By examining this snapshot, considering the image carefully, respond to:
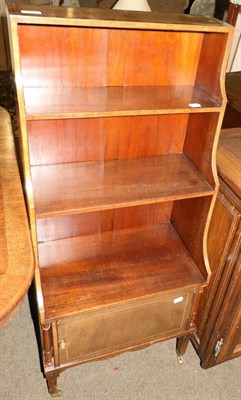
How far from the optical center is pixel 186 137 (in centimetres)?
151

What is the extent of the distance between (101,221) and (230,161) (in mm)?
654

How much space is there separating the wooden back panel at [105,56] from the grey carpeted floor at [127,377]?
1412 millimetres

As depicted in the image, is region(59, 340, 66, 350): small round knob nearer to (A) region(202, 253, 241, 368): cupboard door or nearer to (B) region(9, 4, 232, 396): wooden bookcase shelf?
(B) region(9, 4, 232, 396): wooden bookcase shelf

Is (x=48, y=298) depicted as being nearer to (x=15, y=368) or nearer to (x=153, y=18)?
(x=15, y=368)

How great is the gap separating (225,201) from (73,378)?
46.5 inches

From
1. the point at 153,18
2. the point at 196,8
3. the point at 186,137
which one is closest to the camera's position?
the point at 153,18

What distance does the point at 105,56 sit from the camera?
48.8 inches

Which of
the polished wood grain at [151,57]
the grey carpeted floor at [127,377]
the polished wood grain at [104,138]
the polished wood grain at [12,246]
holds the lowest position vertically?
A: the grey carpeted floor at [127,377]

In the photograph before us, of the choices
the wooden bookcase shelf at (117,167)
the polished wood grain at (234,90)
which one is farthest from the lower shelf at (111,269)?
the polished wood grain at (234,90)

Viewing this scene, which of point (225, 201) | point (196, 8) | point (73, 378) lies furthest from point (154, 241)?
point (196, 8)

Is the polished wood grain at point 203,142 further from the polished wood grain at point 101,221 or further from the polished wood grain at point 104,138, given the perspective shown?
the polished wood grain at point 101,221

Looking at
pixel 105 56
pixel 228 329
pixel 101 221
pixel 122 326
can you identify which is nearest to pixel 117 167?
pixel 101 221

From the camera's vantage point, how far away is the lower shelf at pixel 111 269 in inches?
54.1

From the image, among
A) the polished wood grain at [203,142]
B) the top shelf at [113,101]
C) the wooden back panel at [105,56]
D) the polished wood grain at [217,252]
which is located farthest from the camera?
the polished wood grain at [217,252]
